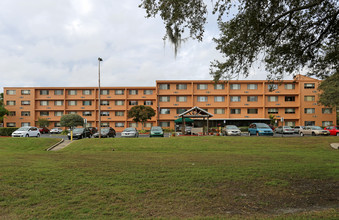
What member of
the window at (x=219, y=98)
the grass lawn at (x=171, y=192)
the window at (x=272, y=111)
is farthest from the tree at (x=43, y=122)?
the grass lawn at (x=171, y=192)

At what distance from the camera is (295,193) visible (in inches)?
255

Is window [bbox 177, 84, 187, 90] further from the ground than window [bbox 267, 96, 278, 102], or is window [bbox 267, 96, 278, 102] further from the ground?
window [bbox 177, 84, 187, 90]

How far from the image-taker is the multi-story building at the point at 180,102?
57.4 m

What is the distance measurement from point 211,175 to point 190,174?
2.21 feet

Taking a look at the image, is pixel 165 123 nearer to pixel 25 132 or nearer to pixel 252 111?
pixel 252 111

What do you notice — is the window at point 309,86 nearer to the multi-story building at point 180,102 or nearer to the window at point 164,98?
the multi-story building at point 180,102

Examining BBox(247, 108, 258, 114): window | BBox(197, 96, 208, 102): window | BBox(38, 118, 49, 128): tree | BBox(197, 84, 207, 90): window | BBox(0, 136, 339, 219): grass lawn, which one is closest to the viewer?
BBox(0, 136, 339, 219): grass lawn

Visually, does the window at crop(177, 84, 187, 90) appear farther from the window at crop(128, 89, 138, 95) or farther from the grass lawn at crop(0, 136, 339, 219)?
the grass lawn at crop(0, 136, 339, 219)

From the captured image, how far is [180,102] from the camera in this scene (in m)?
58.5

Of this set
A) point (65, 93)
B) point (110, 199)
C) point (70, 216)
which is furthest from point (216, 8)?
point (65, 93)

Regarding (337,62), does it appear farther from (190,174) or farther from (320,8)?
(190,174)

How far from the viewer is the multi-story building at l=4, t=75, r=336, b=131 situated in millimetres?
57375

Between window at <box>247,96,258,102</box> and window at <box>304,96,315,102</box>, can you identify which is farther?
window at <box>247,96,258,102</box>

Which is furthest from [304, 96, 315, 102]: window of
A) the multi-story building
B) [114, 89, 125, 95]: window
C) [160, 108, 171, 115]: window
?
[114, 89, 125, 95]: window
